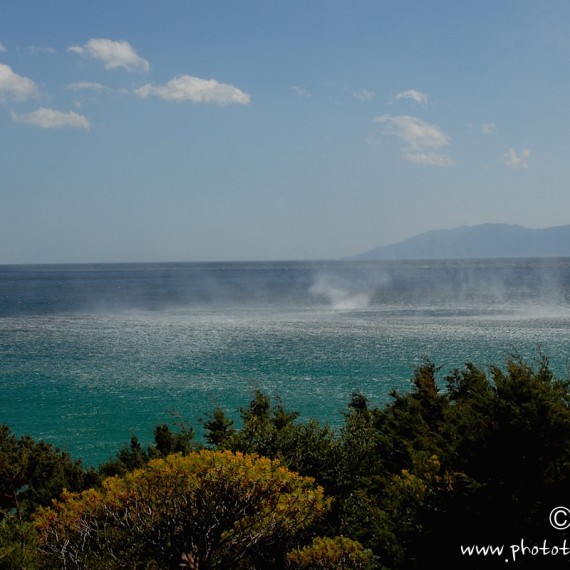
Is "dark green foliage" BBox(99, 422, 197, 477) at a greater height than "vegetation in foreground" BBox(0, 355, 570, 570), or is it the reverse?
"vegetation in foreground" BBox(0, 355, 570, 570)

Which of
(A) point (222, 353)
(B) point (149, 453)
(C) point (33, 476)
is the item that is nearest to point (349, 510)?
(B) point (149, 453)

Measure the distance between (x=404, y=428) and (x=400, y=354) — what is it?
129 ft

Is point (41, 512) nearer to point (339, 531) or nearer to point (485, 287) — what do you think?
point (339, 531)

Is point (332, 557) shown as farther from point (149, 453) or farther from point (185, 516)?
point (149, 453)

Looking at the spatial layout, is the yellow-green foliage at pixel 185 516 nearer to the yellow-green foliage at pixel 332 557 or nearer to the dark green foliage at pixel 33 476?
the yellow-green foliage at pixel 332 557

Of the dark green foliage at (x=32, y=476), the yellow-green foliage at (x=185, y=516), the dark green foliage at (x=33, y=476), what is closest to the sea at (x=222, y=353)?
the dark green foliage at (x=32, y=476)

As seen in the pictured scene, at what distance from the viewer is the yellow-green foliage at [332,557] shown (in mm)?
15370

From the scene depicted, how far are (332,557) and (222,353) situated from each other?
2179 inches

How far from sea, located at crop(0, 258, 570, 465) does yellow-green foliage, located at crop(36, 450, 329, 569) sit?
1287 centimetres

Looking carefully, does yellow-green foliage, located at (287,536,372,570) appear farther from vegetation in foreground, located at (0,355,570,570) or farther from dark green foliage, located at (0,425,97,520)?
dark green foliage, located at (0,425,97,520)

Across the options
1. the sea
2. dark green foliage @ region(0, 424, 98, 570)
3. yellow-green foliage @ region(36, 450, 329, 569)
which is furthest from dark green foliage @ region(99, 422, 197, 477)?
yellow-green foliage @ region(36, 450, 329, 569)

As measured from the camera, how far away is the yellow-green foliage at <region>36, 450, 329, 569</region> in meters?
15.3

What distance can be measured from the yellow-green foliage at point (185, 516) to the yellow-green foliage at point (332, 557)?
121 cm

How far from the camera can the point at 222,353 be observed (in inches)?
2761
